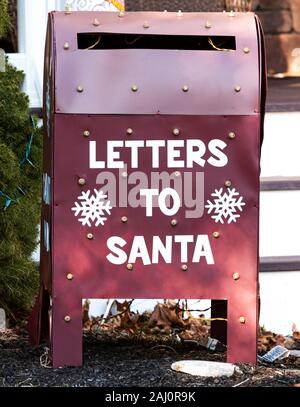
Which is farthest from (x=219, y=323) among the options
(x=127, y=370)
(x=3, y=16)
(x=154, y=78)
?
(x=3, y=16)

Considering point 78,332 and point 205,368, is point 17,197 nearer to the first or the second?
point 78,332

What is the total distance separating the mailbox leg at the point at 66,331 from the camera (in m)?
3.90

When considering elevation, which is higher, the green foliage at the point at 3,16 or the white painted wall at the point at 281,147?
the green foliage at the point at 3,16

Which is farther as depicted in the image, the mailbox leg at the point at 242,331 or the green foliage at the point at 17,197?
the green foliage at the point at 17,197

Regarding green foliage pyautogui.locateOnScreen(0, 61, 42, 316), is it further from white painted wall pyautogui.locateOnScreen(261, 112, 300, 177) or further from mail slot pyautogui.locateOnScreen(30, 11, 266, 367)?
white painted wall pyautogui.locateOnScreen(261, 112, 300, 177)

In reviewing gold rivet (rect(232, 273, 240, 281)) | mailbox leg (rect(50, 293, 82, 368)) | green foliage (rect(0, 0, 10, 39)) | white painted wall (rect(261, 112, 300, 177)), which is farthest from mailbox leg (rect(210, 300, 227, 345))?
green foliage (rect(0, 0, 10, 39))

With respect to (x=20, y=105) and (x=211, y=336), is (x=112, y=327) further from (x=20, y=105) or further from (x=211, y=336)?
(x=20, y=105)

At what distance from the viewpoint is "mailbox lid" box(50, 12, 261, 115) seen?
3.86m

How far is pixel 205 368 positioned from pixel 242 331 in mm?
214

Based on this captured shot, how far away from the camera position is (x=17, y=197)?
4871mm

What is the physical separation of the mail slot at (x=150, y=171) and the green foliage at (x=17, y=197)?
0.90 metres

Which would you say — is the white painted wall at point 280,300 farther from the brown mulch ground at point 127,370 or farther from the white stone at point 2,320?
the white stone at point 2,320

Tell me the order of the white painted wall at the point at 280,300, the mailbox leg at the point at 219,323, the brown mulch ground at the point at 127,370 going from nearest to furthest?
the brown mulch ground at the point at 127,370 → the mailbox leg at the point at 219,323 → the white painted wall at the point at 280,300

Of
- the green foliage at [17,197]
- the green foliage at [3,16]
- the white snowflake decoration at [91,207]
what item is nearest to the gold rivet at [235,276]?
the white snowflake decoration at [91,207]
